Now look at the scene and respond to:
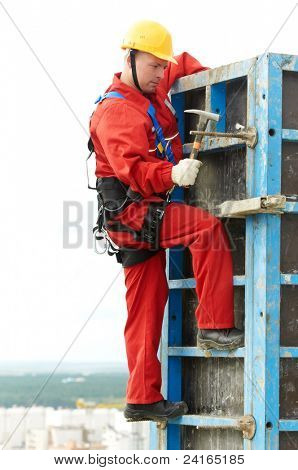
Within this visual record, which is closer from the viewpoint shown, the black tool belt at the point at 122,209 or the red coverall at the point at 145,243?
the red coverall at the point at 145,243

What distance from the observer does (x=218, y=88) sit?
872 cm

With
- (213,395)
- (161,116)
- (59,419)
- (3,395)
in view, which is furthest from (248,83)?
(3,395)

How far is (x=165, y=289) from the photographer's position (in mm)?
8758

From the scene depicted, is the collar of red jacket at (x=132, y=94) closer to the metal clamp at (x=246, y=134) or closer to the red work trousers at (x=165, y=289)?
the metal clamp at (x=246, y=134)

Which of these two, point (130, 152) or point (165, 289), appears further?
point (165, 289)

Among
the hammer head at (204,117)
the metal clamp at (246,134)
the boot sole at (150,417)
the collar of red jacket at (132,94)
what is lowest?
the boot sole at (150,417)

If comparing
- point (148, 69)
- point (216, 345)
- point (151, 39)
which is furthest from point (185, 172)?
point (216, 345)

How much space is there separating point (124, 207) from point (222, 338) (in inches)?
49.9

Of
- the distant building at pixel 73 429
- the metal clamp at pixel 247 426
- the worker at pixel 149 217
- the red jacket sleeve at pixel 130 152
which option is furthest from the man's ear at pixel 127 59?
the distant building at pixel 73 429

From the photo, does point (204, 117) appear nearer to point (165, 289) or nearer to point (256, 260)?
point (256, 260)

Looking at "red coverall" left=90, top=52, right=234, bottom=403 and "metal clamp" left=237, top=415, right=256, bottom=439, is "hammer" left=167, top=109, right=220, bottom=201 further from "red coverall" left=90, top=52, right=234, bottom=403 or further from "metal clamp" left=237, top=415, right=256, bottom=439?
"metal clamp" left=237, top=415, right=256, bottom=439

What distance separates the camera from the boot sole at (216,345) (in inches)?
325

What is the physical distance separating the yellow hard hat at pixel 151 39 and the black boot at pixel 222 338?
2.14 meters

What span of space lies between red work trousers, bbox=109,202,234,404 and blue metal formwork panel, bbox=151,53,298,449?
195 mm
